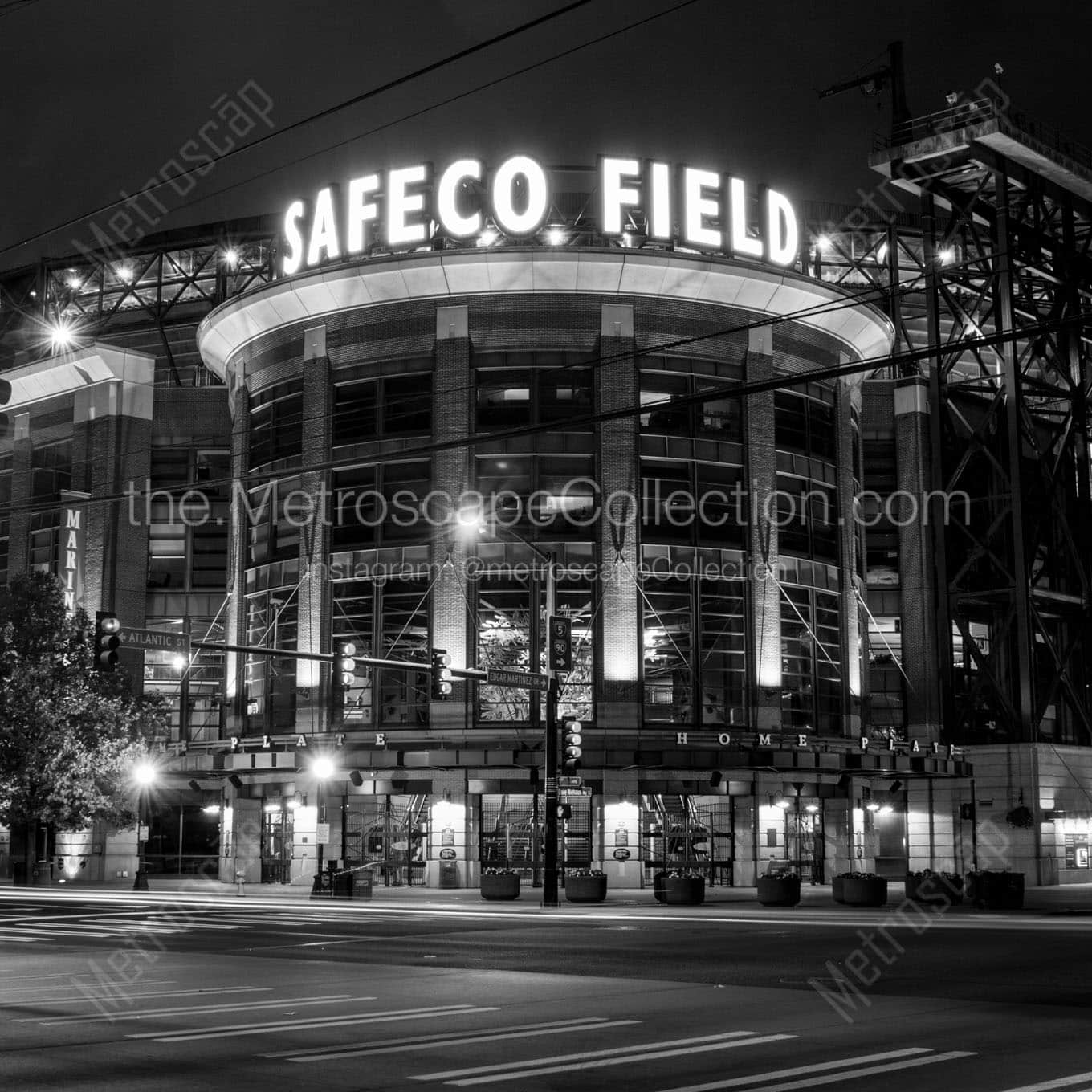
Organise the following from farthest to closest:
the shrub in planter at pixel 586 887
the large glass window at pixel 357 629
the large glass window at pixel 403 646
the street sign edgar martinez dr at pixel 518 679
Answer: the large glass window at pixel 357 629
the large glass window at pixel 403 646
the shrub in planter at pixel 586 887
the street sign edgar martinez dr at pixel 518 679

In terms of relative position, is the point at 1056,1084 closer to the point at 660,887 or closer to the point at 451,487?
the point at 660,887

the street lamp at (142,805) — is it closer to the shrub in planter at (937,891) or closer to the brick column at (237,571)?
the brick column at (237,571)

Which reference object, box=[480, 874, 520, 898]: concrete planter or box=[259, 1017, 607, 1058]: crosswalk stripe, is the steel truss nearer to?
box=[480, 874, 520, 898]: concrete planter

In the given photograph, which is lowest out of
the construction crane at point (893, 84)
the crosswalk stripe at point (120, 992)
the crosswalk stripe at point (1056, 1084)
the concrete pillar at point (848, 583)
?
the crosswalk stripe at point (120, 992)

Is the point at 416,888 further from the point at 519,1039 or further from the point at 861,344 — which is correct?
the point at 519,1039

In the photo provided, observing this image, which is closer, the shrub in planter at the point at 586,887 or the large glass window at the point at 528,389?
the shrub in planter at the point at 586,887

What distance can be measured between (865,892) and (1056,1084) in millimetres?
29468

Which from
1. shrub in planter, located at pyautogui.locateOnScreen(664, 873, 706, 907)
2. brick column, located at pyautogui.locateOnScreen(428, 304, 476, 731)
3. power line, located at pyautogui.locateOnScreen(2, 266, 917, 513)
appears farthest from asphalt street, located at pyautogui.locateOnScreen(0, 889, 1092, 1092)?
brick column, located at pyautogui.locateOnScreen(428, 304, 476, 731)

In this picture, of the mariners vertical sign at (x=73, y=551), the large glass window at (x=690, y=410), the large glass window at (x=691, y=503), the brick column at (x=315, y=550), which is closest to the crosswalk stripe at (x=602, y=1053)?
the large glass window at (x=691, y=503)

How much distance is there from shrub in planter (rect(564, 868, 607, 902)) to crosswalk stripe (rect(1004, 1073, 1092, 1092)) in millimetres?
31353

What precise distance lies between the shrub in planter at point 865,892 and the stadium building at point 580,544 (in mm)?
10689

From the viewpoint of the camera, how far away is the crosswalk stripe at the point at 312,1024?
1505 centimetres

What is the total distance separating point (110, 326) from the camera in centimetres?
8456

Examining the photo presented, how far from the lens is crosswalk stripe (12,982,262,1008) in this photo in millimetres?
18109
